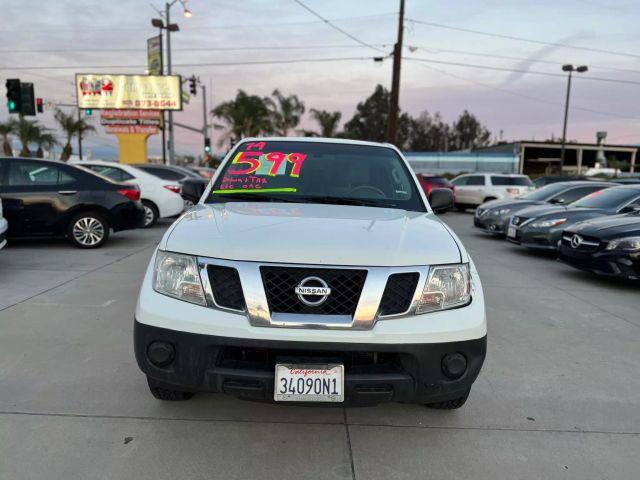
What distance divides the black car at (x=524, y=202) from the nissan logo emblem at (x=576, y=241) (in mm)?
3661

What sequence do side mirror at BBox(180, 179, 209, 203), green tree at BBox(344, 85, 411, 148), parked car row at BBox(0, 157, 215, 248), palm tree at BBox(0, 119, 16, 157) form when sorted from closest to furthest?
side mirror at BBox(180, 179, 209, 203), parked car row at BBox(0, 157, 215, 248), palm tree at BBox(0, 119, 16, 157), green tree at BBox(344, 85, 411, 148)

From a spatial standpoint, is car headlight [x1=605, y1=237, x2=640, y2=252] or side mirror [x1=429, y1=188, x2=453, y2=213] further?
car headlight [x1=605, y1=237, x2=640, y2=252]

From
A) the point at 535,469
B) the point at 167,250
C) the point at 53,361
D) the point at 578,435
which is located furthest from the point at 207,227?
the point at 578,435

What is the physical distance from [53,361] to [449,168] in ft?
151

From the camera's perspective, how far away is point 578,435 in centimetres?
280

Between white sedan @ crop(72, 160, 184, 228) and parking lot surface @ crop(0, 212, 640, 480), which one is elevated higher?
white sedan @ crop(72, 160, 184, 228)

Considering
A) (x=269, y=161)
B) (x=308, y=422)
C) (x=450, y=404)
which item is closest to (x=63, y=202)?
(x=269, y=161)

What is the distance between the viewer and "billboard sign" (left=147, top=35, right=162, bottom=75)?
33.0 m

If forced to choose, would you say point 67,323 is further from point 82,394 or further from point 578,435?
point 578,435

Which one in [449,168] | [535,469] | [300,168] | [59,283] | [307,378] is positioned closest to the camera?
[307,378]

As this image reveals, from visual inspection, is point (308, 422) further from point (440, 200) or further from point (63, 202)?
point (63, 202)

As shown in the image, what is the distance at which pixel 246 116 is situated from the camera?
40.1 m

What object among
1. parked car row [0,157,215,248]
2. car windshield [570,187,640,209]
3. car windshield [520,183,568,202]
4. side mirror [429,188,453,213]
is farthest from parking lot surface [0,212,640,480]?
car windshield [520,183,568,202]

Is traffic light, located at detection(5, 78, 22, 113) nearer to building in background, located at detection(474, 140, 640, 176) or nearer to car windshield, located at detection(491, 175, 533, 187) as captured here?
car windshield, located at detection(491, 175, 533, 187)
